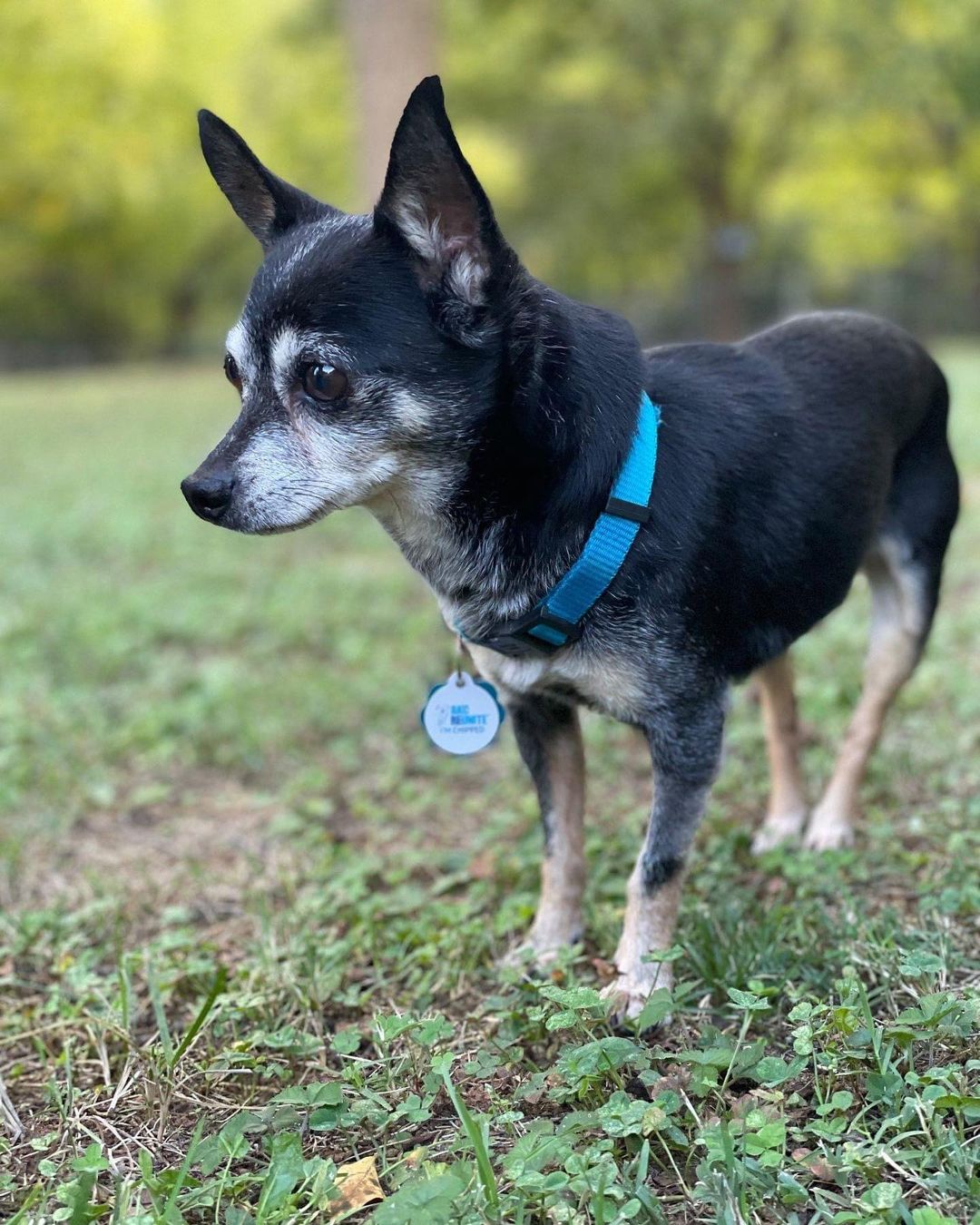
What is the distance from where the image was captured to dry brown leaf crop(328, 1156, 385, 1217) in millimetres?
2035

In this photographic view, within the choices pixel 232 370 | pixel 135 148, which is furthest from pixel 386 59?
pixel 135 148

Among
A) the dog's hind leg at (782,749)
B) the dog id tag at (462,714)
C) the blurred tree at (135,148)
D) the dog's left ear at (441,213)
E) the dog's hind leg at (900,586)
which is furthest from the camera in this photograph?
the blurred tree at (135,148)

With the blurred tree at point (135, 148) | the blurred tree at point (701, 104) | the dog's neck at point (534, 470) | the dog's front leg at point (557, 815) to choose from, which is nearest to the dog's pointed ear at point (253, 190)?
the dog's neck at point (534, 470)

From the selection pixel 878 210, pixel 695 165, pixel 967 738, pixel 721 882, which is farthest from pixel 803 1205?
pixel 878 210

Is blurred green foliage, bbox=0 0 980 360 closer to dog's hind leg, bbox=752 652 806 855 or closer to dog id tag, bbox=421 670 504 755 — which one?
dog's hind leg, bbox=752 652 806 855

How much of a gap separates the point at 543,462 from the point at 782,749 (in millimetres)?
1625

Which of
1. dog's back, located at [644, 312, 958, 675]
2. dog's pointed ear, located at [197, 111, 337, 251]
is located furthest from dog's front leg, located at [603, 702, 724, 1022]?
dog's pointed ear, located at [197, 111, 337, 251]

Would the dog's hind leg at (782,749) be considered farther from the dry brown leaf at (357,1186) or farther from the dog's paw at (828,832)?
the dry brown leaf at (357,1186)

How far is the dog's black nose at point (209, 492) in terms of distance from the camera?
244 centimetres

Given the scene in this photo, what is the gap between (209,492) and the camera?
245cm

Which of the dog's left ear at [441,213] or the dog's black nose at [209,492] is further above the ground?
the dog's left ear at [441,213]

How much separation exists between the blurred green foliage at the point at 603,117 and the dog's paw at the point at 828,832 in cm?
1599

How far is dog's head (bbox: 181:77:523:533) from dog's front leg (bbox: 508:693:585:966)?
852mm

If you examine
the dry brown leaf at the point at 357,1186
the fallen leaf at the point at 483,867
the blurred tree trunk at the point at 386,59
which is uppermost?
the blurred tree trunk at the point at 386,59
